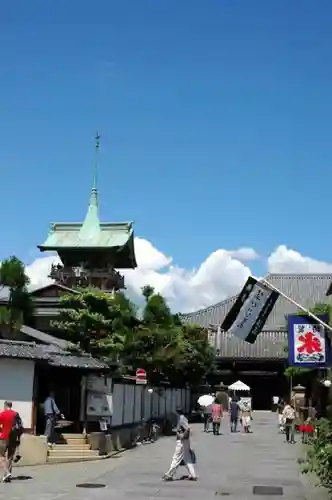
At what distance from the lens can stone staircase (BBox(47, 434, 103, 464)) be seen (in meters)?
19.7

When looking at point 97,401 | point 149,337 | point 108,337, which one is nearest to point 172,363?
point 149,337

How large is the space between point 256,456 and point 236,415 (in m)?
12.2

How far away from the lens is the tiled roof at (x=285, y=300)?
61.3m

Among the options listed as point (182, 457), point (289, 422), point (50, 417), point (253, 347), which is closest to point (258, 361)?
point (253, 347)

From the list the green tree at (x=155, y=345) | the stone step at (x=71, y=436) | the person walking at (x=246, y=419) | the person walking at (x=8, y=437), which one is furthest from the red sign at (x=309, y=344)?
the person walking at (x=246, y=419)

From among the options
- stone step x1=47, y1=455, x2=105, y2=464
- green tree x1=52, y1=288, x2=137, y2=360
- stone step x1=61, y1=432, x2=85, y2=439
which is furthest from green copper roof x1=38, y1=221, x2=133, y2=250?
stone step x1=47, y1=455, x2=105, y2=464

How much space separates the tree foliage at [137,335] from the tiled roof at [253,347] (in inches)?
403

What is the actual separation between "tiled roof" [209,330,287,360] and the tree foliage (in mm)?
10240

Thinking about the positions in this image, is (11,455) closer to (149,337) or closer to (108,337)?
(108,337)

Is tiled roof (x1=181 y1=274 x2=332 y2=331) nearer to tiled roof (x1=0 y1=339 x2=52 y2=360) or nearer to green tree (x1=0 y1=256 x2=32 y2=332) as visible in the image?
green tree (x1=0 y1=256 x2=32 y2=332)

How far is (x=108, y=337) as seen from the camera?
29.1 metres

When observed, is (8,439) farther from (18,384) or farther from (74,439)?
(74,439)

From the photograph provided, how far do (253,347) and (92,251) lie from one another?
622 inches

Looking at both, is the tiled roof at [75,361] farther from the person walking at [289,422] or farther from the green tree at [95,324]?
the person walking at [289,422]
